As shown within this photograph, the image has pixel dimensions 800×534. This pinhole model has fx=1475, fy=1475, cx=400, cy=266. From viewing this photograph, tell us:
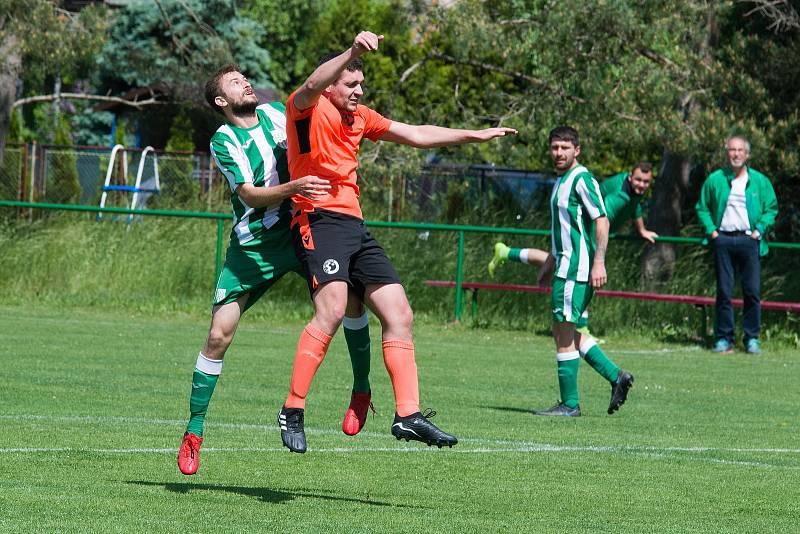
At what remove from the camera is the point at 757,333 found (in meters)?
17.7

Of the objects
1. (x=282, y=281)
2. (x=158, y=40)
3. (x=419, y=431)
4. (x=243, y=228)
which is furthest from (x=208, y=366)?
(x=158, y=40)

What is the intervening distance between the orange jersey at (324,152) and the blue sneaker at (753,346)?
36.6ft

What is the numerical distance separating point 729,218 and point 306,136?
427 inches

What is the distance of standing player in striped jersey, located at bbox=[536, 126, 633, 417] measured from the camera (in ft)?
35.6

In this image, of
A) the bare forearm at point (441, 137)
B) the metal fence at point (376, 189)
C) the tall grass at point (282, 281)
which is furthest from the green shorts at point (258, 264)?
the metal fence at point (376, 189)

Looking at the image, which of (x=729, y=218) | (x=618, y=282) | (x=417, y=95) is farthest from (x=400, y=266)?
(x=417, y=95)

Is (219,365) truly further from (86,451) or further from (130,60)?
(130,60)

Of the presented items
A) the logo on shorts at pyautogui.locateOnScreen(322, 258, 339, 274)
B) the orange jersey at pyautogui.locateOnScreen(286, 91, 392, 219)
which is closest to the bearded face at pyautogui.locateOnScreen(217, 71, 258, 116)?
the orange jersey at pyautogui.locateOnScreen(286, 91, 392, 219)

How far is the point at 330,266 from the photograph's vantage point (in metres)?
7.05

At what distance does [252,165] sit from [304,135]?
1.37 feet

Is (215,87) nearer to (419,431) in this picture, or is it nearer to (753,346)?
(419,431)

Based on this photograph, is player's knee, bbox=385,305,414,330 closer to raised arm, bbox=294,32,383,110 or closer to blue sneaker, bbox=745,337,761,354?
raised arm, bbox=294,32,383,110

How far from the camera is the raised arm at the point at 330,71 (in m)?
6.51

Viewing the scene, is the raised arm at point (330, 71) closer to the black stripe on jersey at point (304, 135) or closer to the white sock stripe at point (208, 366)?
the black stripe on jersey at point (304, 135)
